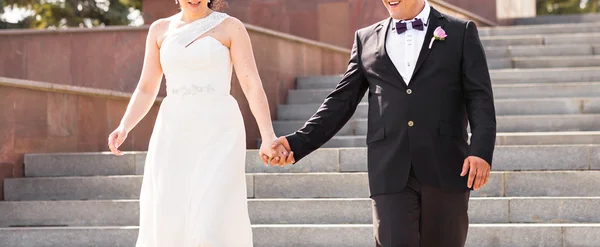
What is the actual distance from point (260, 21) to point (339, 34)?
45.6 inches

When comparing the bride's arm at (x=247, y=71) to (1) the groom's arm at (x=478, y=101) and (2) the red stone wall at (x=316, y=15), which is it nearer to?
(1) the groom's arm at (x=478, y=101)

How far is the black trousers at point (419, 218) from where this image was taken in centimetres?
516

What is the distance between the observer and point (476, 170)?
203 inches

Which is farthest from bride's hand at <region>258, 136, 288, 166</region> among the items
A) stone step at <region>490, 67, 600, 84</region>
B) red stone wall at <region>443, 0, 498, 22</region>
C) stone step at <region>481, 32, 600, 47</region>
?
red stone wall at <region>443, 0, 498, 22</region>

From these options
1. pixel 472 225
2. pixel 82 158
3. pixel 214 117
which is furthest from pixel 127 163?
pixel 214 117

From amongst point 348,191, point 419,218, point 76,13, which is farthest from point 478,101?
point 76,13

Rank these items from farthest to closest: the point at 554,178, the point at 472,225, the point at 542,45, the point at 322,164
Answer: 1. the point at 542,45
2. the point at 322,164
3. the point at 554,178
4. the point at 472,225

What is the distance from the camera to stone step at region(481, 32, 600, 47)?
47.8ft

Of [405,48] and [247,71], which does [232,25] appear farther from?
[405,48]

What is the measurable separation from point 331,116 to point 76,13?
16.6 metres

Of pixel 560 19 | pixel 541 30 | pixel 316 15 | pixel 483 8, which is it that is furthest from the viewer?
pixel 483 8

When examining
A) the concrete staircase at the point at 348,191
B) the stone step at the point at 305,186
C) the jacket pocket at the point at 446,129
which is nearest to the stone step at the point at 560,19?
the concrete staircase at the point at 348,191

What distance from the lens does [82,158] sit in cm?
1081

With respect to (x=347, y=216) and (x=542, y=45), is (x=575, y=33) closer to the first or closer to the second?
(x=542, y=45)
